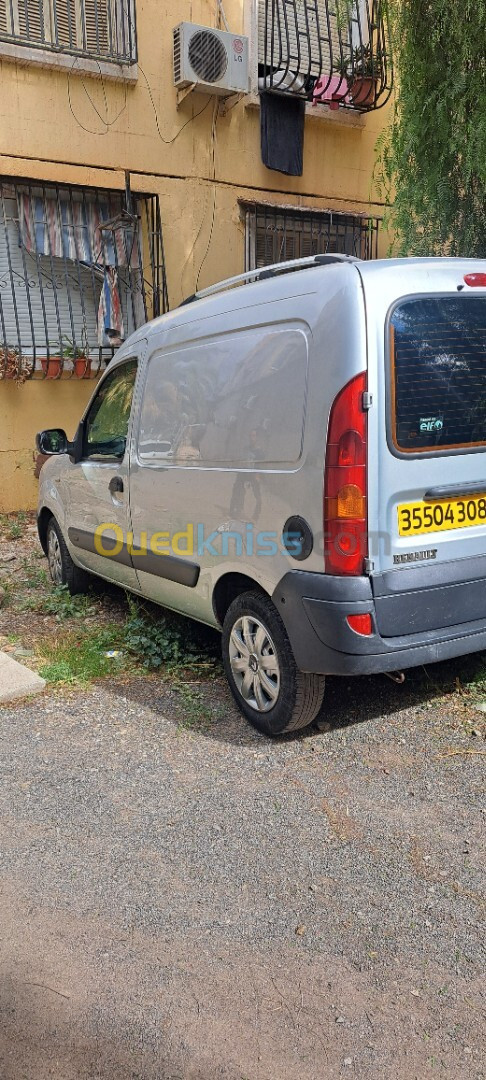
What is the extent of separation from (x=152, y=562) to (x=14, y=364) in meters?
4.73

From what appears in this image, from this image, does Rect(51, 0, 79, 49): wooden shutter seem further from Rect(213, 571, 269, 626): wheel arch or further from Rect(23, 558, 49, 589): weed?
Rect(213, 571, 269, 626): wheel arch

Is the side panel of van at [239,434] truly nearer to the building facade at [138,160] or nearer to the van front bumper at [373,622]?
the van front bumper at [373,622]

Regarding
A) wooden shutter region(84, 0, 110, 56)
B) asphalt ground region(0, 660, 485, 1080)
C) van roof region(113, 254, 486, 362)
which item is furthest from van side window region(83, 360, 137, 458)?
wooden shutter region(84, 0, 110, 56)

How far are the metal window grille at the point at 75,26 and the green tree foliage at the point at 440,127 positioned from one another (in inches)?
133

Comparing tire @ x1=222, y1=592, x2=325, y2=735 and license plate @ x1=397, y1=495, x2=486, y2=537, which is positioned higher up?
license plate @ x1=397, y1=495, x2=486, y2=537

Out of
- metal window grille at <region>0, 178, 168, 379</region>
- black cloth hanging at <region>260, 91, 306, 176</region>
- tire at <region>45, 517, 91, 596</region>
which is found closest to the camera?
tire at <region>45, 517, 91, 596</region>

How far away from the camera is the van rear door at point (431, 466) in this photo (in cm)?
321

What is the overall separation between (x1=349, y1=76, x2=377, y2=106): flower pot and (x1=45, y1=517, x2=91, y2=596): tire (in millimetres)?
6942

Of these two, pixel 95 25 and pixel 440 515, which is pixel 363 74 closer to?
pixel 95 25

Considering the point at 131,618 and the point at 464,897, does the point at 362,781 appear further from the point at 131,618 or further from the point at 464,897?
the point at 131,618

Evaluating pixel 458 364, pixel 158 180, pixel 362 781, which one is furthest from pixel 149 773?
pixel 158 180

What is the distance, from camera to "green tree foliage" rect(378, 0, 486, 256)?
629cm

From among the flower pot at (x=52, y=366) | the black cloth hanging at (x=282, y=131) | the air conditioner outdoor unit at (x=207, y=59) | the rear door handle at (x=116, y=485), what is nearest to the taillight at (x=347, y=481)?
the rear door handle at (x=116, y=485)

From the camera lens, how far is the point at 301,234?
34.5 ft
